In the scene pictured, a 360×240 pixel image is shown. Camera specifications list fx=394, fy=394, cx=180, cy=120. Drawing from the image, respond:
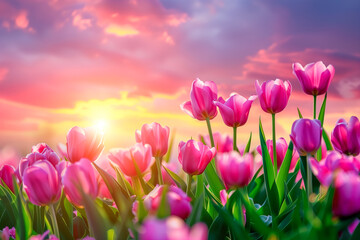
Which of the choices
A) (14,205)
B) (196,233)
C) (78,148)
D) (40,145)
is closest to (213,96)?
(78,148)

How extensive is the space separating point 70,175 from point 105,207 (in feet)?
1.14

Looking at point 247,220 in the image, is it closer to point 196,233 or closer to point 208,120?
point 208,120

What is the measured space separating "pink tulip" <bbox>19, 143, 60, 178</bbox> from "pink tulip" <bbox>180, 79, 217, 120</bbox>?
2.40 ft

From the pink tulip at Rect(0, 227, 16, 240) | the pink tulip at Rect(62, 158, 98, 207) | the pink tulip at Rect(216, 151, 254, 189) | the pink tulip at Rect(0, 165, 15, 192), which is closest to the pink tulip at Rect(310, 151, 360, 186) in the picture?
the pink tulip at Rect(216, 151, 254, 189)

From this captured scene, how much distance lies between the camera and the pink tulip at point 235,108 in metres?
1.96

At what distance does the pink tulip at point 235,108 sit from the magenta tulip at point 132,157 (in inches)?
19.8

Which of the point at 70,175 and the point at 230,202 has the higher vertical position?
the point at 70,175

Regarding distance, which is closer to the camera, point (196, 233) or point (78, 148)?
point (196, 233)

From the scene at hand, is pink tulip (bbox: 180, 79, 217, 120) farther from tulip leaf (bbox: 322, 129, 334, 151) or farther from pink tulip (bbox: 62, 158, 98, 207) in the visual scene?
pink tulip (bbox: 62, 158, 98, 207)

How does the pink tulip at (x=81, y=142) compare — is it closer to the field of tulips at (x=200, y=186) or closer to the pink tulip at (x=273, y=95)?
the field of tulips at (x=200, y=186)

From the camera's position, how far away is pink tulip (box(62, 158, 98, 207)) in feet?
3.94

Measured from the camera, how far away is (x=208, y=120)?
2.06 m

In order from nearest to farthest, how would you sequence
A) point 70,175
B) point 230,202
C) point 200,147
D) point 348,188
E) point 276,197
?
point 348,188, point 70,175, point 230,202, point 200,147, point 276,197

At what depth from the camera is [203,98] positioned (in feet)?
6.61
